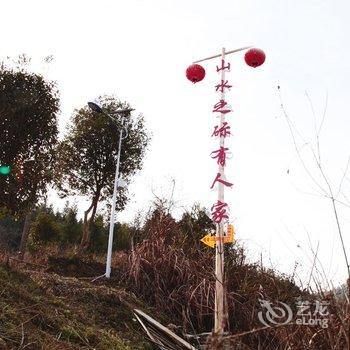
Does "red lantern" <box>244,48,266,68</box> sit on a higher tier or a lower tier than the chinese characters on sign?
higher

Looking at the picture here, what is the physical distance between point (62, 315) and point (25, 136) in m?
8.32

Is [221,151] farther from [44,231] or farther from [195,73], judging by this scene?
[44,231]

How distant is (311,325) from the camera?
2381 millimetres

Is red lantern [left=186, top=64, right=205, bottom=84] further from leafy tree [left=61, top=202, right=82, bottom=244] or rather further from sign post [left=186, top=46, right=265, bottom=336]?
leafy tree [left=61, top=202, right=82, bottom=244]

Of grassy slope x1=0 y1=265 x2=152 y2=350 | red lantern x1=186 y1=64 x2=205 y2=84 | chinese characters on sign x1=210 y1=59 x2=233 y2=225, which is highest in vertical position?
red lantern x1=186 y1=64 x2=205 y2=84

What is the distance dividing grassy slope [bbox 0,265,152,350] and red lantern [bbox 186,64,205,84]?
4061 millimetres

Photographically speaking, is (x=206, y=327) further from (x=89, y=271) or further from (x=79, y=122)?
(x=79, y=122)

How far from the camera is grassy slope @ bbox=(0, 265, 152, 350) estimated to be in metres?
4.19

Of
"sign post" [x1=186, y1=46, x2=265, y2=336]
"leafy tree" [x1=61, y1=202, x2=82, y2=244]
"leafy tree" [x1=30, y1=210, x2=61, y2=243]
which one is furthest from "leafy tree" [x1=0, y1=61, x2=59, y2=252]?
"leafy tree" [x1=61, y1=202, x2=82, y2=244]

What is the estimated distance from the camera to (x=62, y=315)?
527 centimetres

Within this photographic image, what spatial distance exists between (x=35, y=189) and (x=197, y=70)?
6827 millimetres

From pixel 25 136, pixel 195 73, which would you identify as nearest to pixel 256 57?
pixel 195 73

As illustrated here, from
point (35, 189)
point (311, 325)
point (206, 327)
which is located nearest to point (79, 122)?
point (35, 189)

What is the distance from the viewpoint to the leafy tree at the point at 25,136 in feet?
39.5
